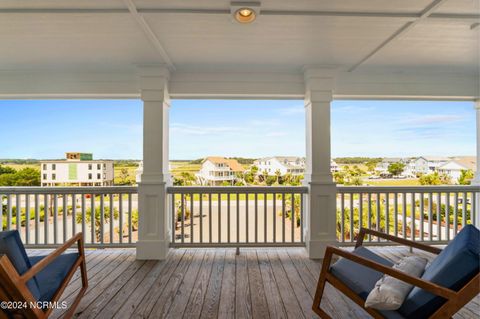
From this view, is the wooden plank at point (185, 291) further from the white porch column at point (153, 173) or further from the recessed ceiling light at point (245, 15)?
the recessed ceiling light at point (245, 15)

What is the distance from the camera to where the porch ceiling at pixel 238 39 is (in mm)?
2010

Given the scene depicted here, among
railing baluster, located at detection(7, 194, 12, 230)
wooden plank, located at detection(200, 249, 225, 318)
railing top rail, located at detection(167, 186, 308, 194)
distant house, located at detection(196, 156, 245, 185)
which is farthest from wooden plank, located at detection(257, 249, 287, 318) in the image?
railing baluster, located at detection(7, 194, 12, 230)

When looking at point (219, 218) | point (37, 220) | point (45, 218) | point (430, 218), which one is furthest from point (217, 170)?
point (430, 218)

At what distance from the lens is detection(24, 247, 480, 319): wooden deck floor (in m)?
1.96

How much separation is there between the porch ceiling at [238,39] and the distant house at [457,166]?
37.5 inches

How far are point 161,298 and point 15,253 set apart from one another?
1.21 metres

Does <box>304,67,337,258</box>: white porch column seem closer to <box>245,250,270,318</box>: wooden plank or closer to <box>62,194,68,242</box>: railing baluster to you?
<box>245,250,270,318</box>: wooden plank

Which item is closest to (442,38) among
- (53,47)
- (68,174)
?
(53,47)

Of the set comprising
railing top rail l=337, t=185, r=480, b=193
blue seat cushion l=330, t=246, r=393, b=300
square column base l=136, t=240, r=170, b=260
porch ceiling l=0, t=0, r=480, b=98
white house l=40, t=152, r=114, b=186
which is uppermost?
porch ceiling l=0, t=0, r=480, b=98

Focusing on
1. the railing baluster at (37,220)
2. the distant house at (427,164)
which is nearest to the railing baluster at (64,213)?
the railing baluster at (37,220)

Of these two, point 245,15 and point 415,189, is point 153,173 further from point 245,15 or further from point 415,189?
point 415,189

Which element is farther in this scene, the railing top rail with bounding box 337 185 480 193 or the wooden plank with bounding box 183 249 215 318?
the railing top rail with bounding box 337 185 480 193

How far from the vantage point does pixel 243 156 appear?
11.4 feet

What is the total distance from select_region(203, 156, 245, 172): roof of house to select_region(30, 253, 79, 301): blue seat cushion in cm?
194
